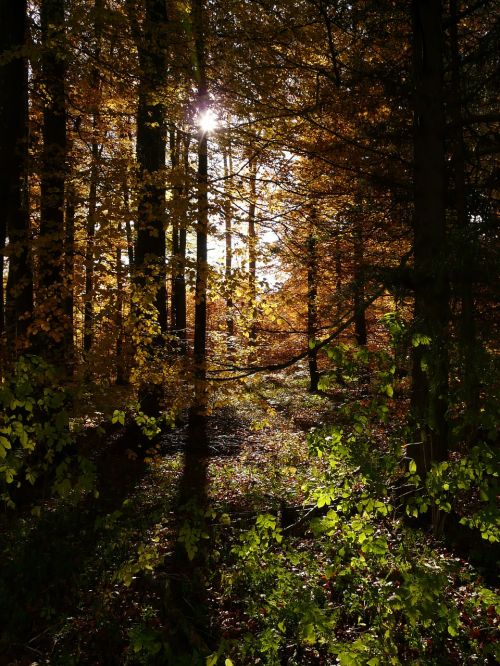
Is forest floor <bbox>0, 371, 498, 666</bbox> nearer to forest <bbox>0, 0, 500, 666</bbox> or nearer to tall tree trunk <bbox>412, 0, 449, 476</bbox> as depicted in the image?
forest <bbox>0, 0, 500, 666</bbox>

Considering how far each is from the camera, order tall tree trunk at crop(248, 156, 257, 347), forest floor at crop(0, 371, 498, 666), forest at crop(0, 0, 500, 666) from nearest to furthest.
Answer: forest at crop(0, 0, 500, 666) < forest floor at crop(0, 371, 498, 666) < tall tree trunk at crop(248, 156, 257, 347)

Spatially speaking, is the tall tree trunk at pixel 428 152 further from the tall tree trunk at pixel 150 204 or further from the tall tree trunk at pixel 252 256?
the tall tree trunk at pixel 150 204

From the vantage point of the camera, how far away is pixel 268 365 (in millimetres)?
7066

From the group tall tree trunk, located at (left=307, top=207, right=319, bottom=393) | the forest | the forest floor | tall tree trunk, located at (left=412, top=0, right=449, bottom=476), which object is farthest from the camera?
tall tree trunk, located at (left=307, top=207, right=319, bottom=393)

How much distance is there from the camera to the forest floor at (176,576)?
13.9 ft

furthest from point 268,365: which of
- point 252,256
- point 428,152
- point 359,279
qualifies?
point 428,152

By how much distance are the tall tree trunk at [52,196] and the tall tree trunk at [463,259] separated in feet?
15.6

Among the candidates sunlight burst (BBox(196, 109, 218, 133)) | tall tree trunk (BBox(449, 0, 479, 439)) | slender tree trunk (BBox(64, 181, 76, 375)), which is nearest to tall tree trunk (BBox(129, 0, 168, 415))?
sunlight burst (BBox(196, 109, 218, 133))

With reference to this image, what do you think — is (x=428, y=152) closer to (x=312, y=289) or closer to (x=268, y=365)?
(x=268, y=365)

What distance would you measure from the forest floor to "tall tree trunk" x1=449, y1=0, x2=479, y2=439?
1.40m

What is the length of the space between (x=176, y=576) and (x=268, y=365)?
3135mm

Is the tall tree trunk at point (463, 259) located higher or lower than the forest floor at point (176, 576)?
→ higher

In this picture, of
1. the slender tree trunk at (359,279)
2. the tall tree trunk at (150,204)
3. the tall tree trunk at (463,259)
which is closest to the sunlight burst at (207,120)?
the tall tree trunk at (150,204)

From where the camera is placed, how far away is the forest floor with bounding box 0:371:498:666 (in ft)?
13.9
